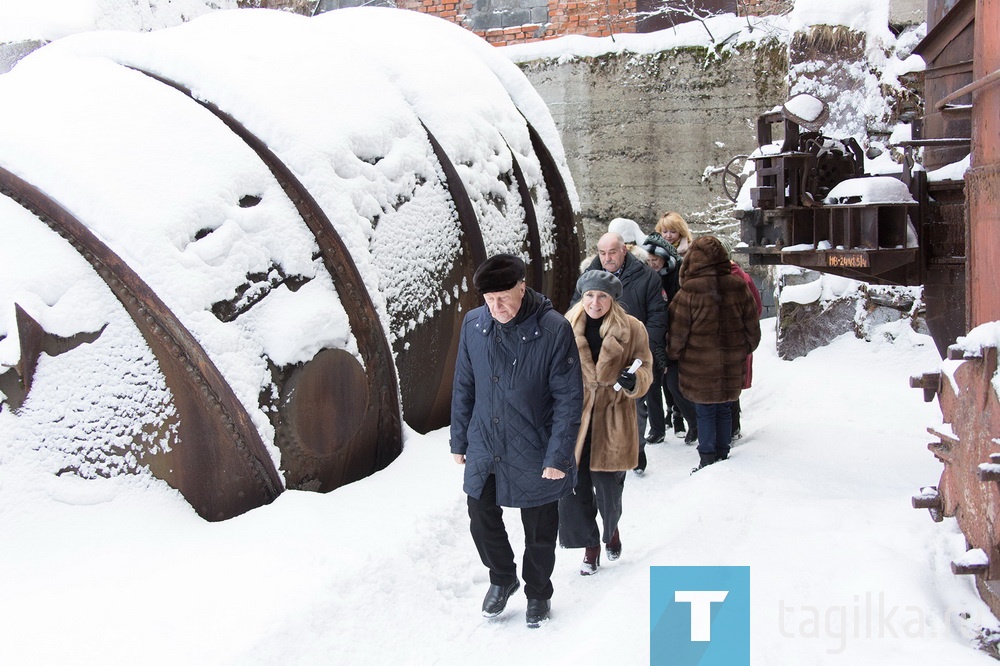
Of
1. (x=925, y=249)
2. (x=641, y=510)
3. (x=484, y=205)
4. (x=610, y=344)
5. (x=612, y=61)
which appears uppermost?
(x=612, y=61)

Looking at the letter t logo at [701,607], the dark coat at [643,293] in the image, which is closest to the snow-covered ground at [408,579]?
Result: the letter t logo at [701,607]

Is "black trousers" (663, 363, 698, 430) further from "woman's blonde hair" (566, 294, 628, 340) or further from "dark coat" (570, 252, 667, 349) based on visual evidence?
"woman's blonde hair" (566, 294, 628, 340)

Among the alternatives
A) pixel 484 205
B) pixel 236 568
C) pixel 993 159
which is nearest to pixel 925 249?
pixel 993 159

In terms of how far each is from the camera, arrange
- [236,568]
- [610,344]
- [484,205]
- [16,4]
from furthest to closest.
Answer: [16,4] < [484,205] < [610,344] < [236,568]

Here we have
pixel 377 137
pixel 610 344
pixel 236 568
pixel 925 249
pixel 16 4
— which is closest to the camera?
pixel 236 568

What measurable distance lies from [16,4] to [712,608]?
30.6ft

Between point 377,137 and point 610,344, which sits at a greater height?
point 377,137

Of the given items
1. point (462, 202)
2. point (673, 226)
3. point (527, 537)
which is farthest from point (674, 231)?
point (527, 537)

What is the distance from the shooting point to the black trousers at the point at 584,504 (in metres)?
3.53

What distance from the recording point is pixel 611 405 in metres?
3.56

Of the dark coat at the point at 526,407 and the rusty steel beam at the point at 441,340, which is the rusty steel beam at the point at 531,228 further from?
the dark coat at the point at 526,407

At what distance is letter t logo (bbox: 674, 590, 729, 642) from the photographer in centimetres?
284

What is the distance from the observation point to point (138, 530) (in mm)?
3012

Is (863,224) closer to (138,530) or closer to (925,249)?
(925,249)
